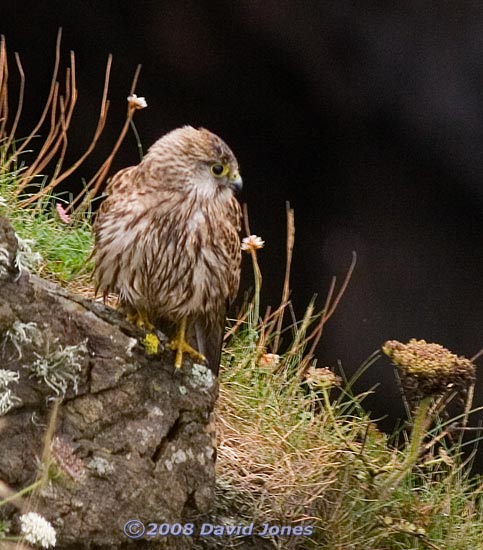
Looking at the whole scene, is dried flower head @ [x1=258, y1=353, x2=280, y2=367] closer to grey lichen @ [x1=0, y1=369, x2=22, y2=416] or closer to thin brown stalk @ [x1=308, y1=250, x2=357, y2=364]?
thin brown stalk @ [x1=308, y1=250, x2=357, y2=364]

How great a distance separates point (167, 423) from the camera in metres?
2.58

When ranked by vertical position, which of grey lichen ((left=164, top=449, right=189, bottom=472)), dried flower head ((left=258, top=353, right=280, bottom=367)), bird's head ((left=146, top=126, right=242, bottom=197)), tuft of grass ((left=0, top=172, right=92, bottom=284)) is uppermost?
bird's head ((left=146, top=126, right=242, bottom=197))

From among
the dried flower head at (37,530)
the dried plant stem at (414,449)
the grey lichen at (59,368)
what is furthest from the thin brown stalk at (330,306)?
the dried flower head at (37,530)

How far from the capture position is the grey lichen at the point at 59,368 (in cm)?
238

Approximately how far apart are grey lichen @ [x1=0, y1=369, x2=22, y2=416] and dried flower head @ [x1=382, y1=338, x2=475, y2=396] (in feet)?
3.27

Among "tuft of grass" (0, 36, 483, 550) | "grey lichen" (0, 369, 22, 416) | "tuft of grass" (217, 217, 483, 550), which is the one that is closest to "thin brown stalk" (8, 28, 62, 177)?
"tuft of grass" (0, 36, 483, 550)

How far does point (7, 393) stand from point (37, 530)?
338 mm

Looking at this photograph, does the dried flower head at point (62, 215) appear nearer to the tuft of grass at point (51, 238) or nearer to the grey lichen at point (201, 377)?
the tuft of grass at point (51, 238)

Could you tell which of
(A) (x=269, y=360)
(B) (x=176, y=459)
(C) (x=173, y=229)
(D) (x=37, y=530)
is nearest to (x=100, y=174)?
(A) (x=269, y=360)

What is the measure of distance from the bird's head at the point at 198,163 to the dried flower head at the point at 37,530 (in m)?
0.89

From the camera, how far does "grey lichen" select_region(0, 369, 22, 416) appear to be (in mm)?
2311

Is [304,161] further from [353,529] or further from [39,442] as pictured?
[39,442]

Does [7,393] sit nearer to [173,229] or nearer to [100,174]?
[173,229]

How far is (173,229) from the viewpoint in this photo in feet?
8.46
